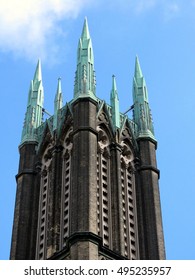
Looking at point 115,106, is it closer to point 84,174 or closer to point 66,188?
point 66,188

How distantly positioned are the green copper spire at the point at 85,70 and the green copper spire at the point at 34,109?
16.4 feet

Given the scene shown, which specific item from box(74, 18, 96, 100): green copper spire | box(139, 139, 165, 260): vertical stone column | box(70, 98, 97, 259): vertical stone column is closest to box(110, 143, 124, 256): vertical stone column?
box(70, 98, 97, 259): vertical stone column

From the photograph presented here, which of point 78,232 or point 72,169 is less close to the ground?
point 72,169

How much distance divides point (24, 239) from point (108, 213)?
617cm

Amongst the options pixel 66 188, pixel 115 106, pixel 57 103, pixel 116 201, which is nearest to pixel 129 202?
pixel 116 201

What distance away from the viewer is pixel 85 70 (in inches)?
2264

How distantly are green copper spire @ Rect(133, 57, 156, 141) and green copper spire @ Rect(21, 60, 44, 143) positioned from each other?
7643 mm

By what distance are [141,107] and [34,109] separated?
850cm

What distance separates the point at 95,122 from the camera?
176ft

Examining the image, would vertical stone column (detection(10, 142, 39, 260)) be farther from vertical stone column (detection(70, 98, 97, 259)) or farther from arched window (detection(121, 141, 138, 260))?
arched window (detection(121, 141, 138, 260))

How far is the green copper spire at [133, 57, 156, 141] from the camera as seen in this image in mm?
58200
